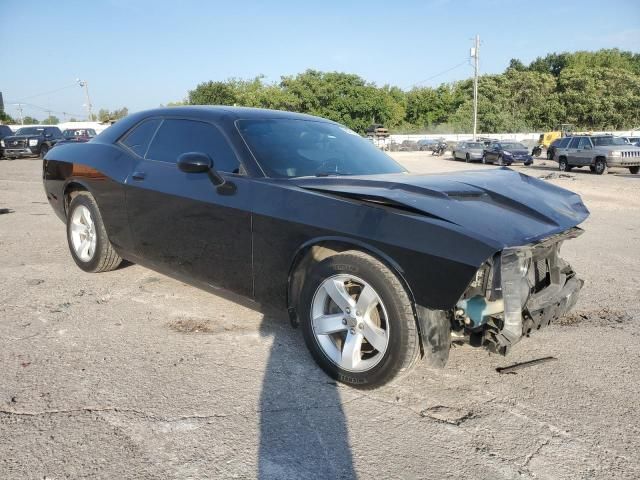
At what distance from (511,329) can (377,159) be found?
6.28ft

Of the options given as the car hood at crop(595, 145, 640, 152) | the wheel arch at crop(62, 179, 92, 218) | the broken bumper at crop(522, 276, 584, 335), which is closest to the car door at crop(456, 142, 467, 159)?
the car hood at crop(595, 145, 640, 152)

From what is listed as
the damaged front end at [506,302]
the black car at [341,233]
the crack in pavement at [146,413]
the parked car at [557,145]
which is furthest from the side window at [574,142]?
the crack in pavement at [146,413]

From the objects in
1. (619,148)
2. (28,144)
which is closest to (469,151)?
(619,148)

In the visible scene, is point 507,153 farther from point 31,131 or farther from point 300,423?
point 300,423

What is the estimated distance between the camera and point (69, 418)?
238cm

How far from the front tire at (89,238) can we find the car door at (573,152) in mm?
20893

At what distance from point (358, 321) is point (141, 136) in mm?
2573

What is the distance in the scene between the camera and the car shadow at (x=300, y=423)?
207 cm

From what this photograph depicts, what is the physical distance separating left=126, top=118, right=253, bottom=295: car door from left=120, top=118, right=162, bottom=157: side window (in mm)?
70

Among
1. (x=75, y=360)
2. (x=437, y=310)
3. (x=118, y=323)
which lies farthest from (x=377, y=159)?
(x=75, y=360)

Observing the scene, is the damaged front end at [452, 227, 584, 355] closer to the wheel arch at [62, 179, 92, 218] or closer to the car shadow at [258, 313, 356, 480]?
the car shadow at [258, 313, 356, 480]

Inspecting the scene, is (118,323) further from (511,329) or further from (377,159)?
(511,329)

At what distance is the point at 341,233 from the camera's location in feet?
8.75

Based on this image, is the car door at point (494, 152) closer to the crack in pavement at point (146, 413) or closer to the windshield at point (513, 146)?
the windshield at point (513, 146)
